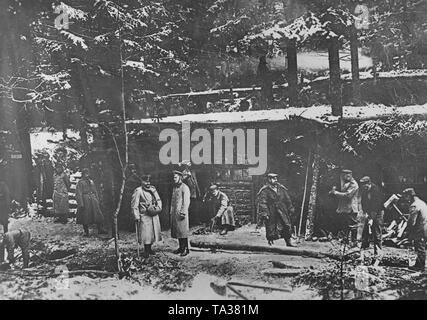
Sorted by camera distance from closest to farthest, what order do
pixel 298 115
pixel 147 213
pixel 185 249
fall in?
1. pixel 298 115
2. pixel 185 249
3. pixel 147 213

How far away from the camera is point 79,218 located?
6.69 meters

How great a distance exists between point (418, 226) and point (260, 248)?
224 cm

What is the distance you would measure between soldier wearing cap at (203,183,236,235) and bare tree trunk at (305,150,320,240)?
1.08 meters

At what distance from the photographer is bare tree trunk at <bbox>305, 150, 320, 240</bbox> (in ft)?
20.2

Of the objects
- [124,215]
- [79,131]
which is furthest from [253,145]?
[79,131]

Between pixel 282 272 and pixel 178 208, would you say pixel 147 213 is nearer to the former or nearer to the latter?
pixel 178 208

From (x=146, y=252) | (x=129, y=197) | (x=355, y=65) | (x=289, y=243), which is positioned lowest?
(x=146, y=252)

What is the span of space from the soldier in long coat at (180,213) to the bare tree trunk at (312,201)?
5.79 ft

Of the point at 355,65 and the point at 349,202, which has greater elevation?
the point at 355,65

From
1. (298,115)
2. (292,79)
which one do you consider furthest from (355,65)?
(298,115)

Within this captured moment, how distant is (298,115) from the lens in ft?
20.4

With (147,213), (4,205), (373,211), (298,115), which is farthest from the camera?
(4,205)

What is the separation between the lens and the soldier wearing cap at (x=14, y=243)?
651 centimetres
